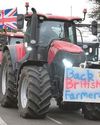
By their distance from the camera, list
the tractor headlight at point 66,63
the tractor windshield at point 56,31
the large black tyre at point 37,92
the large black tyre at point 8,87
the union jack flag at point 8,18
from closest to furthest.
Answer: the large black tyre at point 37,92 → the tractor headlight at point 66,63 → the tractor windshield at point 56,31 → the large black tyre at point 8,87 → the union jack flag at point 8,18

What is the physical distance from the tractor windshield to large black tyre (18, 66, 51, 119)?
116 cm

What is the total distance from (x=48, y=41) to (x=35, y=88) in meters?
1.61

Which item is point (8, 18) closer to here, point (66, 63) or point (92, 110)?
point (66, 63)

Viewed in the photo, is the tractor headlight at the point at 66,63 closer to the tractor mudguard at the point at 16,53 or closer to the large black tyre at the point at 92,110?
the large black tyre at the point at 92,110

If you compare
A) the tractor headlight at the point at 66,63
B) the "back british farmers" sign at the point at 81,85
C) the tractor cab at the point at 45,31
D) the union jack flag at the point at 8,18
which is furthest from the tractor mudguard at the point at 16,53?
the union jack flag at the point at 8,18

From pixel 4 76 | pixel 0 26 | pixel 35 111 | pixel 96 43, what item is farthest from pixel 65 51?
pixel 96 43

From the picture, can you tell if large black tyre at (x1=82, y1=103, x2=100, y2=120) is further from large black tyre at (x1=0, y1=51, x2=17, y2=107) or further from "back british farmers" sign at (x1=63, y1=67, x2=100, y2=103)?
large black tyre at (x1=0, y1=51, x2=17, y2=107)

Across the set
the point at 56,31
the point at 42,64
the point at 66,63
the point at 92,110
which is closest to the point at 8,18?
the point at 56,31

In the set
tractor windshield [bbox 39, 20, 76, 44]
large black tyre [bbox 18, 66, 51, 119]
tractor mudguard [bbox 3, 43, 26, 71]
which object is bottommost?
large black tyre [bbox 18, 66, 51, 119]

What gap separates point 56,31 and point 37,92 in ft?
6.79

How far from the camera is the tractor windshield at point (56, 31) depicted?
12281mm

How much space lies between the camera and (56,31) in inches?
492

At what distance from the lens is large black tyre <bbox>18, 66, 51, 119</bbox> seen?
36.2 feet

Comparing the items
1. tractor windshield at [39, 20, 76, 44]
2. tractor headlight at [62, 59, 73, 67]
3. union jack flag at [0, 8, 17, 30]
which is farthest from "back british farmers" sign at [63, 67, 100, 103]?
union jack flag at [0, 8, 17, 30]
